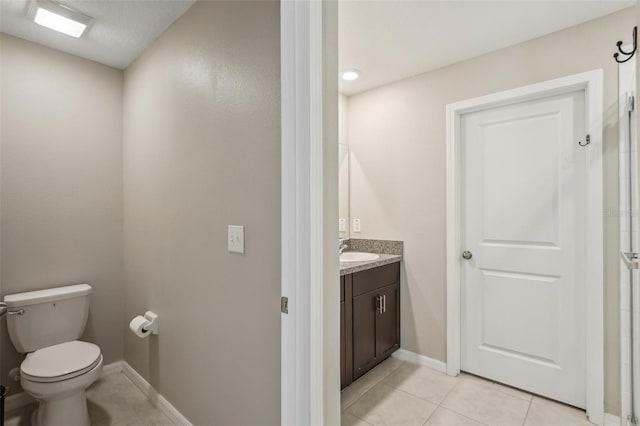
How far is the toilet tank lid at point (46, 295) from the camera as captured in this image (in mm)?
1874

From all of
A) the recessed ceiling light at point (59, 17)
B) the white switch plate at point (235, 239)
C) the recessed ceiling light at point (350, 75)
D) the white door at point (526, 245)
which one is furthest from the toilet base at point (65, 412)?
the recessed ceiling light at point (350, 75)

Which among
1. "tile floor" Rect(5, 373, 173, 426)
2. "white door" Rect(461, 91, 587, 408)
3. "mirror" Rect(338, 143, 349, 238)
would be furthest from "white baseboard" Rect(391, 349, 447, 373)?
"tile floor" Rect(5, 373, 173, 426)

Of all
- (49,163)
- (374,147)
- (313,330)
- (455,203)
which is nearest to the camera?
(313,330)

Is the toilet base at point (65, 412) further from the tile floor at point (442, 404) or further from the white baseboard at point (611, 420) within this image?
the white baseboard at point (611, 420)

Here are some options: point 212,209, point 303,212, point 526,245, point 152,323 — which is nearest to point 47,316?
point 152,323

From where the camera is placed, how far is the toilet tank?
1873mm

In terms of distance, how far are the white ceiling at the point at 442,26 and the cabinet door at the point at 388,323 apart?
5.68ft

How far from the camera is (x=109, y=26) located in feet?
6.01

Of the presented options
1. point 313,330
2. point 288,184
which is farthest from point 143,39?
point 313,330

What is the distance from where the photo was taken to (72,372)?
1619 millimetres

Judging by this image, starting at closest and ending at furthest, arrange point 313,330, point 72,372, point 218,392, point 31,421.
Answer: point 313,330
point 218,392
point 72,372
point 31,421

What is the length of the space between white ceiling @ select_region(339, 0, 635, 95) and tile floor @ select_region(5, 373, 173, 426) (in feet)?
8.38

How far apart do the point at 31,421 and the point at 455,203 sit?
300cm

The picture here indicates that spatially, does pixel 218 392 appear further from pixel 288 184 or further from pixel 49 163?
pixel 49 163
